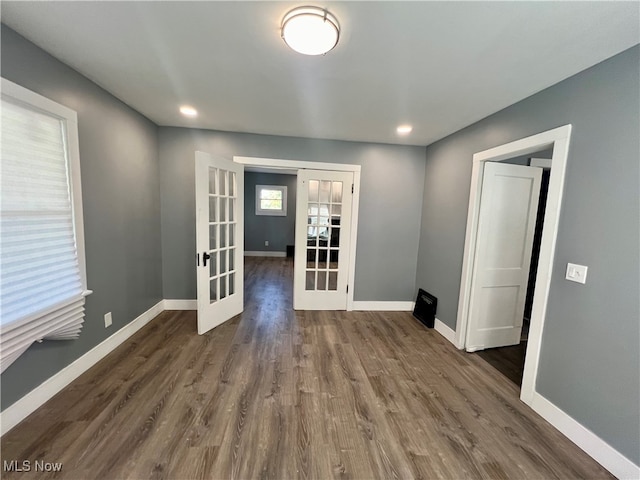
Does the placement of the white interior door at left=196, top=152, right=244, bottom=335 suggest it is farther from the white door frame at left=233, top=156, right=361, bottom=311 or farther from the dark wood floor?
the dark wood floor

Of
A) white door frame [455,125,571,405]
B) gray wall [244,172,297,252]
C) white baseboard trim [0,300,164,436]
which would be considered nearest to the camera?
white baseboard trim [0,300,164,436]

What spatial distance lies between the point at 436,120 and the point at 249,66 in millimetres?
1894

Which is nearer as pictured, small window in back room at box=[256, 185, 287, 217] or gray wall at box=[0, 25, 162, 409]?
gray wall at box=[0, 25, 162, 409]

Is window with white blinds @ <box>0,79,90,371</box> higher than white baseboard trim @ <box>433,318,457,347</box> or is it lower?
higher

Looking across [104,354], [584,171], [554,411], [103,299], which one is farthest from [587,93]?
[104,354]

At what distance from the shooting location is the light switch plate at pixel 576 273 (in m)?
1.63

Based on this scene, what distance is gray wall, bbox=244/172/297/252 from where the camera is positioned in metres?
7.27

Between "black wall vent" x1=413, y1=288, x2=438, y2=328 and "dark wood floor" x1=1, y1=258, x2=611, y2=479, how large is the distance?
0.49m

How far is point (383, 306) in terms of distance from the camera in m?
3.74

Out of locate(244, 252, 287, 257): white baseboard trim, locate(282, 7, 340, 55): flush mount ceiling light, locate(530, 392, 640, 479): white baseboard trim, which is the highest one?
locate(282, 7, 340, 55): flush mount ceiling light

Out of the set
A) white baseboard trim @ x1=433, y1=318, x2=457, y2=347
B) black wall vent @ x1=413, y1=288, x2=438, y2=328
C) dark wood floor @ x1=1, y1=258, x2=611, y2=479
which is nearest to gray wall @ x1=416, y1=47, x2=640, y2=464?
dark wood floor @ x1=1, y1=258, x2=611, y2=479

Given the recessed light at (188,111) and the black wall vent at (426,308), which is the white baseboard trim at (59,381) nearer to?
the recessed light at (188,111)

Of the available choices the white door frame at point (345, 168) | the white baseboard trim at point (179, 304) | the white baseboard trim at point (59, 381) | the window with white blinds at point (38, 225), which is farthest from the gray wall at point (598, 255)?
the white baseboard trim at point (179, 304)

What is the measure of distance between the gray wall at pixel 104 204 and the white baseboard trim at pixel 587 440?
355 centimetres
